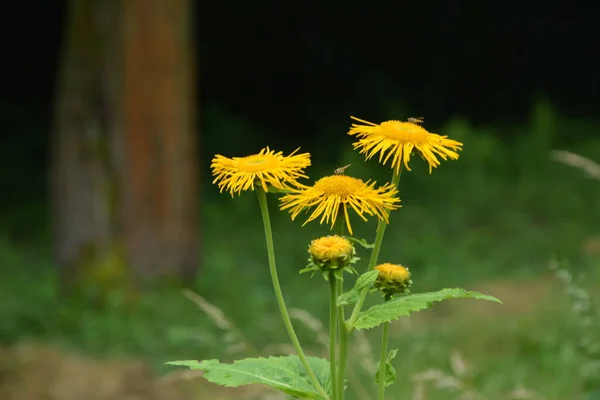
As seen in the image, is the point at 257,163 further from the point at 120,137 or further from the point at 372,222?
the point at 372,222

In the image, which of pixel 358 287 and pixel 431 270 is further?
pixel 431 270

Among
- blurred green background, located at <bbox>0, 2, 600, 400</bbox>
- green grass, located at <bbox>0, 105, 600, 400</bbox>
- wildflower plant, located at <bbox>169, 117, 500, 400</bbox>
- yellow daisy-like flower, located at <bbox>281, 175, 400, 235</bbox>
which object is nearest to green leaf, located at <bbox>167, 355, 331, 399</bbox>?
wildflower plant, located at <bbox>169, 117, 500, 400</bbox>

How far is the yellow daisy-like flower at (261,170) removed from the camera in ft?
4.61

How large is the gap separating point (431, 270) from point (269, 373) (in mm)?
4441

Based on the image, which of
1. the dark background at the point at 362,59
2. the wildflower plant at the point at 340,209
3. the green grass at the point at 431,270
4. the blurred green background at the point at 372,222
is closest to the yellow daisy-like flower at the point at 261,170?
the wildflower plant at the point at 340,209

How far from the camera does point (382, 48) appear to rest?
1045 centimetres

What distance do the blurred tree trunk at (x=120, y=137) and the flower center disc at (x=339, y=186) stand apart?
4111 millimetres

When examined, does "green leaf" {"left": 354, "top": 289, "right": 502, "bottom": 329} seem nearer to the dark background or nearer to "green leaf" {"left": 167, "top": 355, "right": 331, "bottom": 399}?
"green leaf" {"left": 167, "top": 355, "right": 331, "bottom": 399}

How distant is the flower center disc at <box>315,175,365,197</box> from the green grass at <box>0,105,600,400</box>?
2.29m

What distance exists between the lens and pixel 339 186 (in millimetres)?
1402

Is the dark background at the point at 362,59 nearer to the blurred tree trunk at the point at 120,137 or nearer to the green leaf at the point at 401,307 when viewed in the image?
the blurred tree trunk at the point at 120,137

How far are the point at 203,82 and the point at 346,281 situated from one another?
17.1 ft

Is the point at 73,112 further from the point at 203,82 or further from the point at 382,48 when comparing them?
the point at 382,48

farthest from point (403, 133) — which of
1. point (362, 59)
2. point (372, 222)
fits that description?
point (362, 59)
